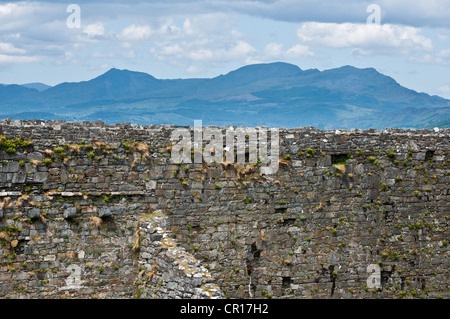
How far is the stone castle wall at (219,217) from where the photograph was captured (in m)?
19.5

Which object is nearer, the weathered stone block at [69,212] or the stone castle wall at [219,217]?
the stone castle wall at [219,217]

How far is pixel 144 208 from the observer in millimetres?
20797

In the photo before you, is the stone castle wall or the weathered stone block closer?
the stone castle wall

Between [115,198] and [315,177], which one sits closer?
[115,198]

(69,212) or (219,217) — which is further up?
(69,212)

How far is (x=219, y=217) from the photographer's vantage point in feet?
71.1

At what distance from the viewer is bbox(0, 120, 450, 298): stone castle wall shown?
64.1 ft

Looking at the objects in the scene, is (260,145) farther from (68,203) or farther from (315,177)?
(68,203)

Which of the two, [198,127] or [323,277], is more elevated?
[198,127]

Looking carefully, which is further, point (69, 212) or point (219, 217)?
point (219, 217)

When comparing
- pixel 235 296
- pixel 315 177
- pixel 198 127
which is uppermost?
pixel 198 127

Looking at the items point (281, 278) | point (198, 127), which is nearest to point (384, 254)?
point (281, 278)
